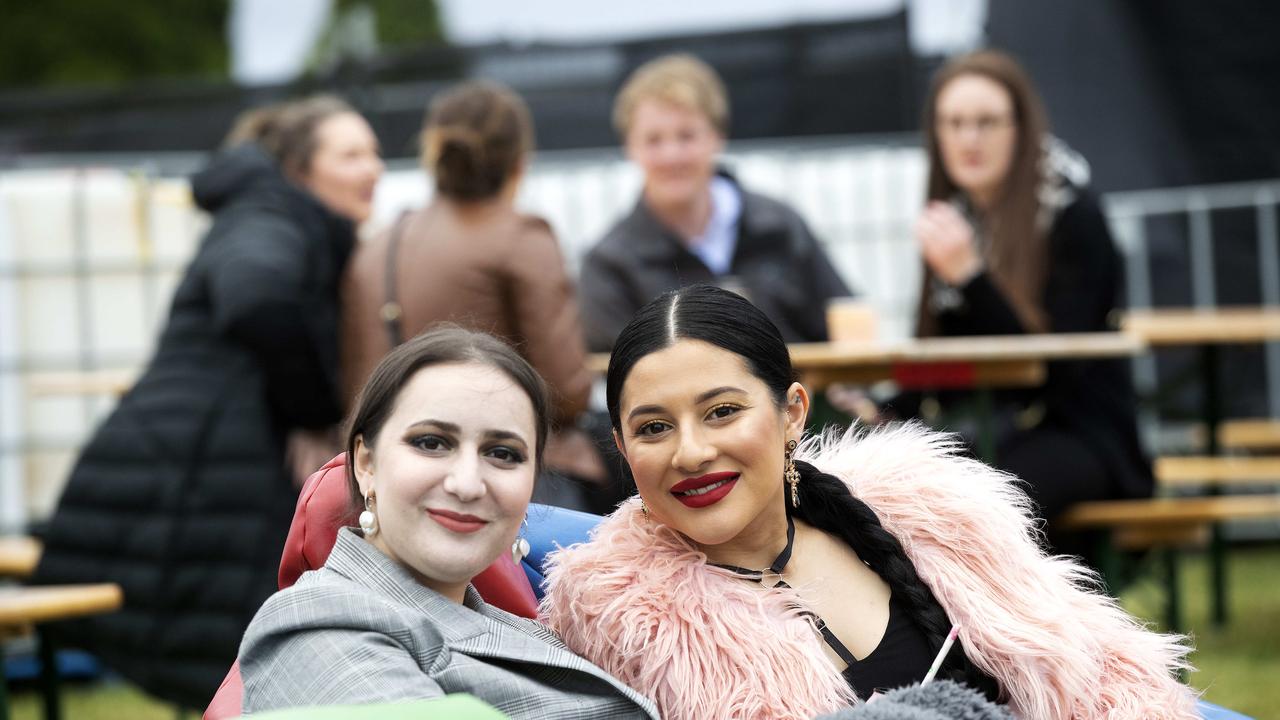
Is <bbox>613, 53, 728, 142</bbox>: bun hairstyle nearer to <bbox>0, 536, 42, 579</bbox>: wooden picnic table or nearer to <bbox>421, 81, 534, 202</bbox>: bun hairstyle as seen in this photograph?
<bbox>421, 81, 534, 202</bbox>: bun hairstyle

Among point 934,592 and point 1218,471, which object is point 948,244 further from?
point 934,592

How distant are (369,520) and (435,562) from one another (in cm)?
13

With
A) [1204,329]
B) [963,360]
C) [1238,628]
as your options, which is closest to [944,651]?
[963,360]

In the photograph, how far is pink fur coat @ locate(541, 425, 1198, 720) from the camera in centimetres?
230

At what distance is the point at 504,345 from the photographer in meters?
2.36

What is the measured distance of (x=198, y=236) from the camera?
686 centimetres

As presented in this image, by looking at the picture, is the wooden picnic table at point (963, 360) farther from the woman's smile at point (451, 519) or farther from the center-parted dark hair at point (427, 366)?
the woman's smile at point (451, 519)

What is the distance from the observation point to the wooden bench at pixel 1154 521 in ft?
16.2

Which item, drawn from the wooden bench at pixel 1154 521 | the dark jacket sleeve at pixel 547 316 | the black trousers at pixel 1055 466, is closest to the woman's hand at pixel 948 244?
the black trousers at pixel 1055 466

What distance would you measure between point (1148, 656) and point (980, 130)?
292 centimetres

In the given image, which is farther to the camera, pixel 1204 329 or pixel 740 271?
pixel 1204 329

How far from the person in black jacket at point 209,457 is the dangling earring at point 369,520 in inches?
87.1

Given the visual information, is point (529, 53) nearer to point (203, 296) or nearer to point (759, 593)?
point (203, 296)

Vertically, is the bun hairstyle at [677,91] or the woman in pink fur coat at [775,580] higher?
the bun hairstyle at [677,91]
